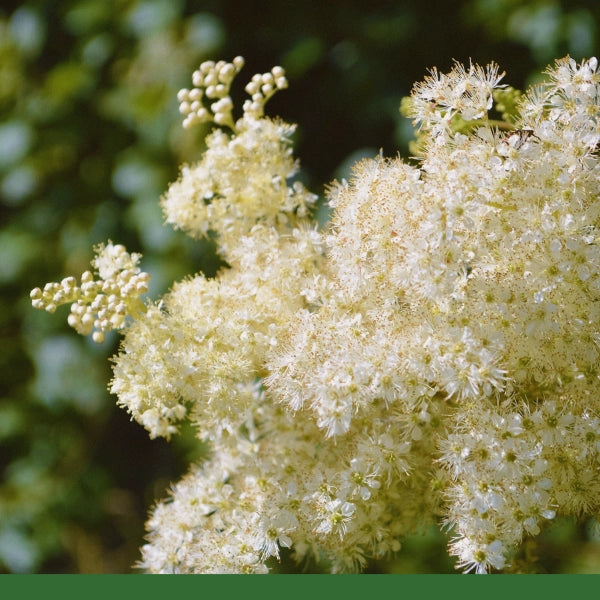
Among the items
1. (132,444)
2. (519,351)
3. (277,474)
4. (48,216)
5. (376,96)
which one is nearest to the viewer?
(519,351)

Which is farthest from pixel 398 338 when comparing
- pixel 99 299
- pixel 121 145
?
pixel 121 145

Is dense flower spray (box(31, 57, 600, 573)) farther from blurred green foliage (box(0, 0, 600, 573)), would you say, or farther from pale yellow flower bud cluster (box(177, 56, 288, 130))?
blurred green foliage (box(0, 0, 600, 573))

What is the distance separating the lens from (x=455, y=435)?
21.6 inches

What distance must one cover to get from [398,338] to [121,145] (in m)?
1.24

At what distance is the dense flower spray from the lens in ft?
1.72

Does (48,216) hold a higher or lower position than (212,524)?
higher

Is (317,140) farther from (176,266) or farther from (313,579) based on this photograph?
(313,579)

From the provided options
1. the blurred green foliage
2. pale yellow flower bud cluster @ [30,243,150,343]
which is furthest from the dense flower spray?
the blurred green foliage

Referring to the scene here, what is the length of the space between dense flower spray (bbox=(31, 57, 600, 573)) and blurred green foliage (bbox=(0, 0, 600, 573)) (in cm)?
73

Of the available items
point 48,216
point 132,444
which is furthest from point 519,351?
point 132,444

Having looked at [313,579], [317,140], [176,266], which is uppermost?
[317,140]

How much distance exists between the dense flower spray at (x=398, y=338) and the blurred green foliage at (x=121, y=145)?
732mm

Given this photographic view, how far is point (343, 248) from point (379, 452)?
Result: 164 mm

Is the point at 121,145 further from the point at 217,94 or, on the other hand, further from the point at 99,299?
the point at 99,299
